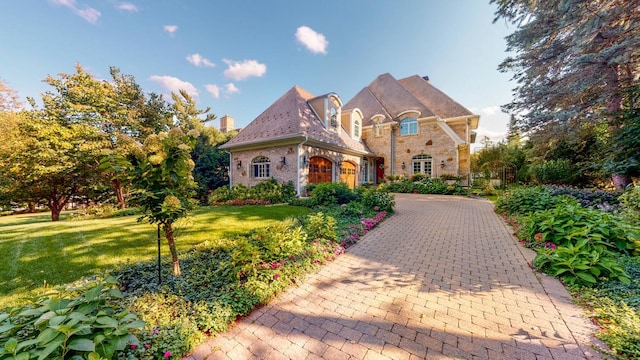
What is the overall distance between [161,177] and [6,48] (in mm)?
11140

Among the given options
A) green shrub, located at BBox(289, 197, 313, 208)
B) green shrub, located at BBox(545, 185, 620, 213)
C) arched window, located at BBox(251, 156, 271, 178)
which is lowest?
green shrub, located at BBox(289, 197, 313, 208)

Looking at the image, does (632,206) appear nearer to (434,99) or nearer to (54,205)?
(434,99)

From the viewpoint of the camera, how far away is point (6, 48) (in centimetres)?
754

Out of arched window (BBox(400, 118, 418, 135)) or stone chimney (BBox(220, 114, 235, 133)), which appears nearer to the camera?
arched window (BBox(400, 118, 418, 135))

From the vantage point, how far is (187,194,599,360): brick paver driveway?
6.74 feet

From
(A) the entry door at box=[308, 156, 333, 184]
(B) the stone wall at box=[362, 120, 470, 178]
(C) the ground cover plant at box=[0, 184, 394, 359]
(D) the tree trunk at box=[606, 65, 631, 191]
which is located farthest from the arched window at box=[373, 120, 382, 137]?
(C) the ground cover plant at box=[0, 184, 394, 359]

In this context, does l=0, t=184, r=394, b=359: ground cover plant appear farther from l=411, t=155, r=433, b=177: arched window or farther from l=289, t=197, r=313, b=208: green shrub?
l=411, t=155, r=433, b=177: arched window

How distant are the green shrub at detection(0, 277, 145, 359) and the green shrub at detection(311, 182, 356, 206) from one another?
7.40 m

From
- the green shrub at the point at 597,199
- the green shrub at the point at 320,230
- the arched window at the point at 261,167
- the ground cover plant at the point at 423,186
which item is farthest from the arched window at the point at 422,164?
the green shrub at the point at 320,230

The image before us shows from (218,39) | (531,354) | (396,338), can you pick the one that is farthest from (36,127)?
(531,354)

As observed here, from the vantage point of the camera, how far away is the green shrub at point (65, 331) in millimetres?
1344

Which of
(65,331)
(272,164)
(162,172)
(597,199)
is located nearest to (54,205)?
(272,164)

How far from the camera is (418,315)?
8.36 ft

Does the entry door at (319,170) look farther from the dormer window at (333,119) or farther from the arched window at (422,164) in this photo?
the arched window at (422,164)
